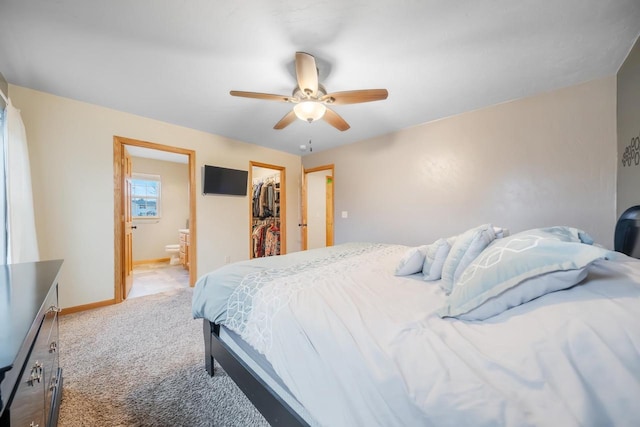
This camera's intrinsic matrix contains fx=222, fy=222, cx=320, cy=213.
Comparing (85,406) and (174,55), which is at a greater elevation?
(174,55)

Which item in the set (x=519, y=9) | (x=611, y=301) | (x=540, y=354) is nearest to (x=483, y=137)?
(x=519, y=9)

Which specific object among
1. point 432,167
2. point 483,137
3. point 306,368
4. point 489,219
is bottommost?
point 306,368

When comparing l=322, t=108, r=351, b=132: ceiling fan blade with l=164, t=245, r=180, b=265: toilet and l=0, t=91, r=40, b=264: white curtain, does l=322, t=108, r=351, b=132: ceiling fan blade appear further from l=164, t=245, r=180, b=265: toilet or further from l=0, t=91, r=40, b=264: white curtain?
l=164, t=245, r=180, b=265: toilet

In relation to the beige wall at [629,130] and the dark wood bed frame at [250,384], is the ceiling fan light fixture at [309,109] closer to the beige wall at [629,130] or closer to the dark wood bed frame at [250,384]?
the dark wood bed frame at [250,384]

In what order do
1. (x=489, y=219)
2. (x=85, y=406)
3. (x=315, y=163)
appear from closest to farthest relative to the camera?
(x=85, y=406) → (x=489, y=219) → (x=315, y=163)

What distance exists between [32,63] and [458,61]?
11.6ft

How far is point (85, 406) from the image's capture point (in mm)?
1283

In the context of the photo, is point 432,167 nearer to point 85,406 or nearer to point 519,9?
point 519,9

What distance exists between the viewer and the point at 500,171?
2539 mm

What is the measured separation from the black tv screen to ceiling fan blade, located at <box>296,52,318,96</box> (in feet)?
7.30

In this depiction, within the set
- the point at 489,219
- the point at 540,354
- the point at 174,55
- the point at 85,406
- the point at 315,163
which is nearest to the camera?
the point at 540,354

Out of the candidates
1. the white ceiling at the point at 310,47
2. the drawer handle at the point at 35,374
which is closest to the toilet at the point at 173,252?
the white ceiling at the point at 310,47

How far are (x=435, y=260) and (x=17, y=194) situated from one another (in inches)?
134

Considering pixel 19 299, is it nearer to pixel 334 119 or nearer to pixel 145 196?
pixel 334 119
